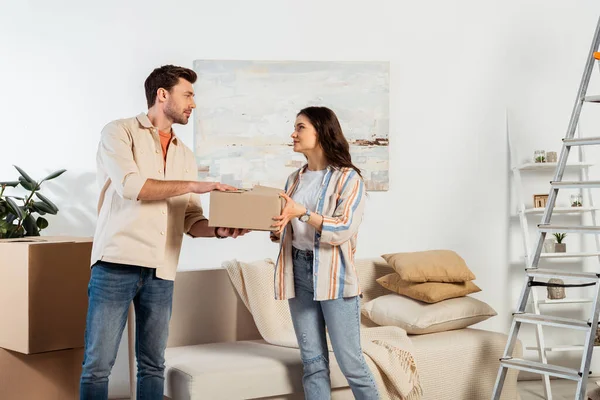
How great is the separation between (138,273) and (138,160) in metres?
0.41

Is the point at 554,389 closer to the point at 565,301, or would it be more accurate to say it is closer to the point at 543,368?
the point at 565,301

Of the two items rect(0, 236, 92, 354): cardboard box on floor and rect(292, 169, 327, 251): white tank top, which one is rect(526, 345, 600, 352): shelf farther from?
rect(0, 236, 92, 354): cardboard box on floor

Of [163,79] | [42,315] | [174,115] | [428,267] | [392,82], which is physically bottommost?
[42,315]

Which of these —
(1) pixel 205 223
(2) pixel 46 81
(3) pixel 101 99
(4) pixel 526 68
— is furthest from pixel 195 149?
(4) pixel 526 68

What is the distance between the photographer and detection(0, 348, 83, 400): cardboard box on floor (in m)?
3.27

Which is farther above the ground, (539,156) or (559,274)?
(539,156)

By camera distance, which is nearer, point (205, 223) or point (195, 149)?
point (205, 223)

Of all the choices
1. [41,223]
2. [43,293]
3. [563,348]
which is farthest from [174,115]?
[563,348]

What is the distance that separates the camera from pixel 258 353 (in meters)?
3.54

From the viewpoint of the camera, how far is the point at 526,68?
494 cm

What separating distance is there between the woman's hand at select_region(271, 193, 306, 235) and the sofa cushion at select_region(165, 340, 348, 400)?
766 mm

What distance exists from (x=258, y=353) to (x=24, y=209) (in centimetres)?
139

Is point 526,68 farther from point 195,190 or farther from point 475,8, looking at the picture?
point 195,190

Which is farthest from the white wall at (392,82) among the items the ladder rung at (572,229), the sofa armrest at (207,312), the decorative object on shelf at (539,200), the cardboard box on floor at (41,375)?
the ladder rung at (572,229)
